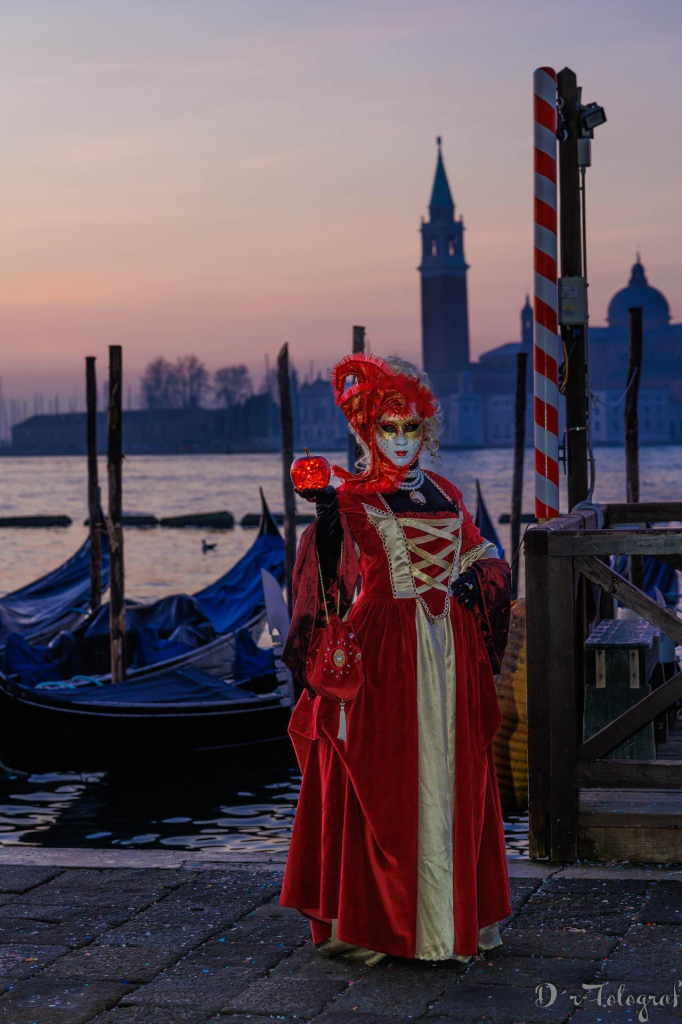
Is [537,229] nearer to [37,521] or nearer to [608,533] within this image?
[608,533]

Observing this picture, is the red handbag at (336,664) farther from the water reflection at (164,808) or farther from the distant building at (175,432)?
the distant building at (175,432)

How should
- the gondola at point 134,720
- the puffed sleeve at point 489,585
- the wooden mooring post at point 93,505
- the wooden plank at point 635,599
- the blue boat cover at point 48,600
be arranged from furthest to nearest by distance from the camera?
1. the wooden mooring post at point 93,505
2. the blue boat cover at point 48,600
3. the gondola at point 134,720
4. the wooden plank at point 635,599
5. the puffed sleeve at point 489,585

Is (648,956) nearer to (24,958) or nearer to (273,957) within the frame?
(273,957)

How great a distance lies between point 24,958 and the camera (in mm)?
2760

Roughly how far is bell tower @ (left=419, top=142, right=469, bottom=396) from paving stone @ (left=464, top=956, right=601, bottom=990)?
11675 cm

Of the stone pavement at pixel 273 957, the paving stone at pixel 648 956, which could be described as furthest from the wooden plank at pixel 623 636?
the paving stone at pixel 648 956

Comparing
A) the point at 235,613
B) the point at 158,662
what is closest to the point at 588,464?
the point at 158,662

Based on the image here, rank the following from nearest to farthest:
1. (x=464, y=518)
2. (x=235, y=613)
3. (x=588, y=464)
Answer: (x=464, y=518), (x=588, y=464), (x=235, y=613)

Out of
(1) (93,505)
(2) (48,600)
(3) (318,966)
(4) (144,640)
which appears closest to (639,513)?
(3) (318,966)

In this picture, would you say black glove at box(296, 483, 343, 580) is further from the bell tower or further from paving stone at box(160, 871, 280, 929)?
the bell tower

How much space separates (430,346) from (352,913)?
118097mm

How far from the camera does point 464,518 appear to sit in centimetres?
293

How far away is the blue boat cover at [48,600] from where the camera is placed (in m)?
12.1

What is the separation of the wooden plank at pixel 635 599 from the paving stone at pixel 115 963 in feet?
4.80
